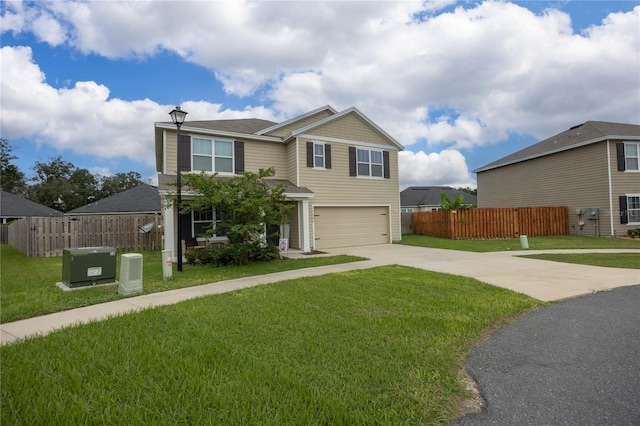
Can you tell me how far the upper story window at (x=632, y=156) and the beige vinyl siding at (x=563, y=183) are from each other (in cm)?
127

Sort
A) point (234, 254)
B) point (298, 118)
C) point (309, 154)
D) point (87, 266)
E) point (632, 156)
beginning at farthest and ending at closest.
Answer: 1. point (632, 156)
2. point (298, 118)
3. point (309, 154)
4. point (234, 254)
5. point (87, 266)

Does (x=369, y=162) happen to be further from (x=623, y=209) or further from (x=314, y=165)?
(x=623, y=209)

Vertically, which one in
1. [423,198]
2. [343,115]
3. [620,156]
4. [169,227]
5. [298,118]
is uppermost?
[298,118]

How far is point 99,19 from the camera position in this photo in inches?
285

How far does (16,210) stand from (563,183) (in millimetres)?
39599

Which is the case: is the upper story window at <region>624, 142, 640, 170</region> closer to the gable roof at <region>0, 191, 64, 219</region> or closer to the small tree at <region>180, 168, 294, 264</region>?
the small tree at <region>180, 168, 294, 264</region>

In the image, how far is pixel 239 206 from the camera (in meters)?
9.17

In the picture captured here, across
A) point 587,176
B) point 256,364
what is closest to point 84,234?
point 256,364

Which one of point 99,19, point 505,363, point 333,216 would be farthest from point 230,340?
point 333,216

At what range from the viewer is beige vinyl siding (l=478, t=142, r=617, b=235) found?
16953 millimetres

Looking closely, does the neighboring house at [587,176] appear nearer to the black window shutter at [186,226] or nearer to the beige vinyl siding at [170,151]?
the black window shutter at [186,226]

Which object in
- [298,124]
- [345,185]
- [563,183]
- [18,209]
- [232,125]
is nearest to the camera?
[232,125]

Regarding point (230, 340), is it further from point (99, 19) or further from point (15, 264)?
point (15, 264)

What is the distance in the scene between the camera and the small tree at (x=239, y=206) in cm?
912
